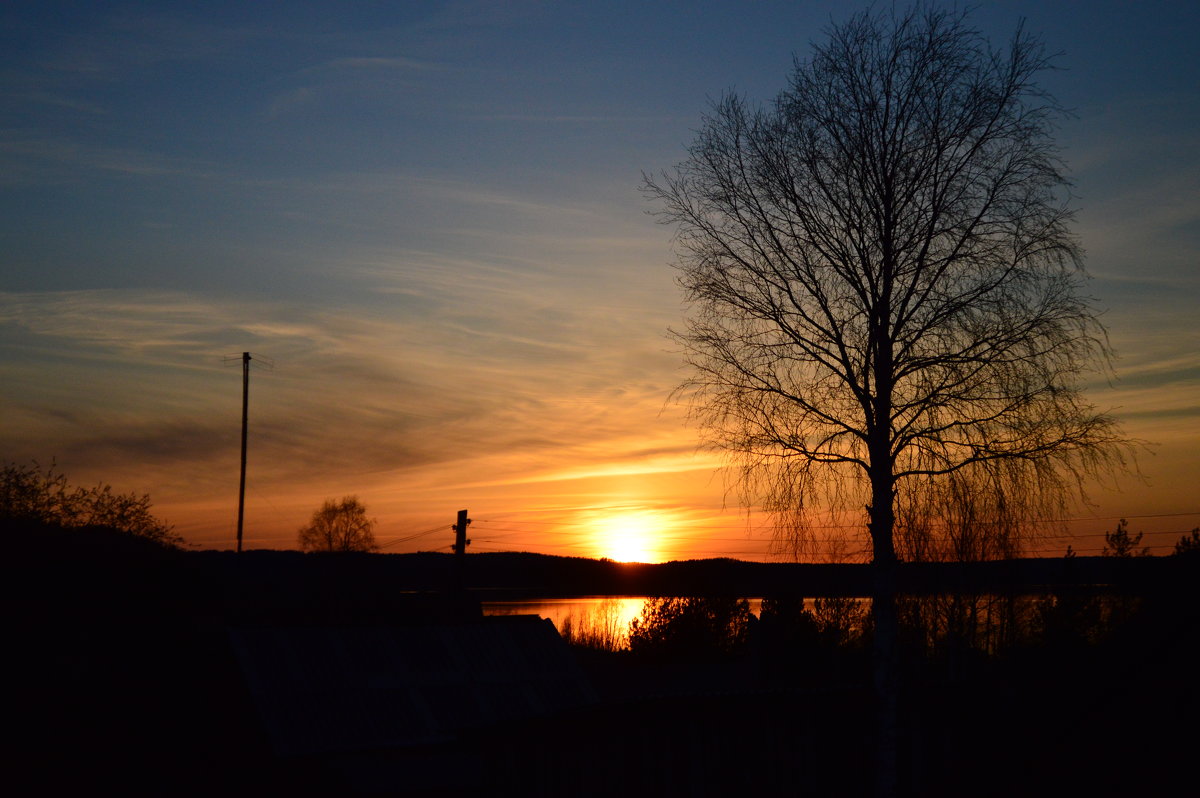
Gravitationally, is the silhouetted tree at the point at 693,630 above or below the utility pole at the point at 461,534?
below

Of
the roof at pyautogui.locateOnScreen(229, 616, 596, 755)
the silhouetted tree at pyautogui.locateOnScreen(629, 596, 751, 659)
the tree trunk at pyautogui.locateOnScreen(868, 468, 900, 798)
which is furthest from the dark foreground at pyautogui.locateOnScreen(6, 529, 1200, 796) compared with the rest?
the silhouetted tree at pyautogui.locateOnScreen(629, 596, 751, 659)

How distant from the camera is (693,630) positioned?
44.8m

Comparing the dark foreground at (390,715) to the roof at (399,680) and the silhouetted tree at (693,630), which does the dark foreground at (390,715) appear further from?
the silhouetted tree at (693,630)

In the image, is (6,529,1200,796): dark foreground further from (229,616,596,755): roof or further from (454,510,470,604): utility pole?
(454,510,470,604): utility pole

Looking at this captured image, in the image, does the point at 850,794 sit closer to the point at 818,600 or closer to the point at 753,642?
the point at 753,642

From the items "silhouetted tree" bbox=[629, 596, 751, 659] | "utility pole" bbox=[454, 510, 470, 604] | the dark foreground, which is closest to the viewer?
the dark foreground

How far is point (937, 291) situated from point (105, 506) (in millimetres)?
36688

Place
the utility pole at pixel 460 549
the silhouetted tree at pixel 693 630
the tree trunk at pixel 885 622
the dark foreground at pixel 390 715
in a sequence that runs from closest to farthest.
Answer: the tree trunk at pixel 885 622 → the dark foreground at pixel 390 715 → the utility pole at pixel 460 549 → the silhouetted tree at pixel 693 630

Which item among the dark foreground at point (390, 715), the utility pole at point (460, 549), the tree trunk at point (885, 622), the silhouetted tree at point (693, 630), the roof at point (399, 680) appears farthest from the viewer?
the silhouetted tree at point (693, 630)

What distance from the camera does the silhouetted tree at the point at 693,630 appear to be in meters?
44.7

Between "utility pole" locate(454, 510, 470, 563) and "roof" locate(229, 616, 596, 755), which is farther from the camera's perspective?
"utility pole" locate(454, 510, 470, 563)

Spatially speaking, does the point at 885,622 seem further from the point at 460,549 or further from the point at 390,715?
the point at 460,549

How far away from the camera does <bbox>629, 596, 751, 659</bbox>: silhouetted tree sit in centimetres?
4466

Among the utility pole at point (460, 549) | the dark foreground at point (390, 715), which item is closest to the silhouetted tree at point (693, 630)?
the utility pole at point (460, 549)
